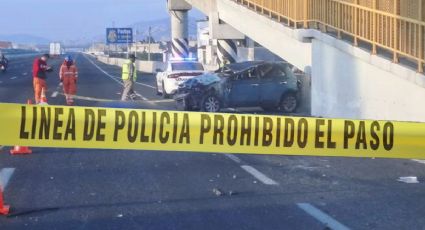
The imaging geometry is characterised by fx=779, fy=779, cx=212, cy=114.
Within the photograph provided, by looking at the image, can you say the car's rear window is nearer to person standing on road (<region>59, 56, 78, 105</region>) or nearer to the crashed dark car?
person standing on road (<region>59, 56, 78, 105</region>)

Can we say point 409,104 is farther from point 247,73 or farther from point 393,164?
point 247,73

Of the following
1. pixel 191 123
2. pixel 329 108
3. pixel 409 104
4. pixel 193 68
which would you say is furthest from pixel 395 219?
pixel 193 68

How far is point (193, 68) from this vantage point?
31.2m

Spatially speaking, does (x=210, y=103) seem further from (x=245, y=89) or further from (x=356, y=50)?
(x=356, y=50)

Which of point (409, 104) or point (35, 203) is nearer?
point (35, 203)

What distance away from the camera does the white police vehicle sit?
99.6 ft

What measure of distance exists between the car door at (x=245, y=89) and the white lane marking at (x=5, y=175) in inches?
442

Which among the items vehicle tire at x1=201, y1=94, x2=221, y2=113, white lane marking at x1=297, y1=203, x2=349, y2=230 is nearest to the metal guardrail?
vehicle tire at x1=201, y1=94, x2=221, y2=113

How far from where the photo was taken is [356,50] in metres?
19.0

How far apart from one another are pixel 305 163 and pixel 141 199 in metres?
4.60

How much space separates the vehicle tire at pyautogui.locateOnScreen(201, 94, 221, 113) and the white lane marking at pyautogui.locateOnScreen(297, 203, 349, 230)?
13754 millimetres

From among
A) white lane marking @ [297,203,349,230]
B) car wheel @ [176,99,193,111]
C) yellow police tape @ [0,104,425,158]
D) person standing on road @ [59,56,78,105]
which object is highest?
person standing on road @ [59,56,78,105]

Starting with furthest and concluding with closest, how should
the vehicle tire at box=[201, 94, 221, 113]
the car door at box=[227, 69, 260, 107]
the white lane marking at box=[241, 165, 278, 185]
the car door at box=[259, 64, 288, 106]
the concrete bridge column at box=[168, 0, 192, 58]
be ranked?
the concrete bridge column at box=[168, 0, 192, 58]
the car door at box=[259, 64, 288, 106]
the vehicle tire at box=[201, 94, 221, 113]
the car door at box=[227, 69, 260, 107]
the white lane marking at box=[241, 165, 278, 185]

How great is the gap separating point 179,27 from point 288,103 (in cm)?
2375
